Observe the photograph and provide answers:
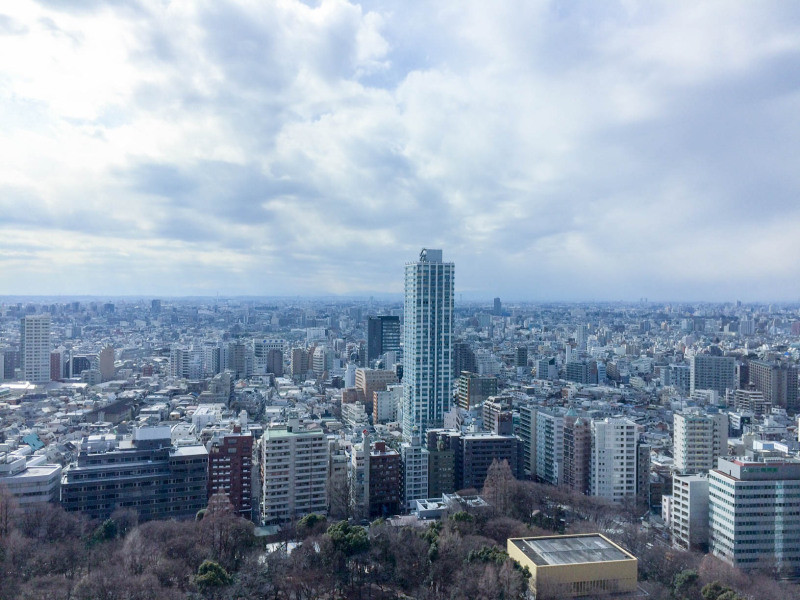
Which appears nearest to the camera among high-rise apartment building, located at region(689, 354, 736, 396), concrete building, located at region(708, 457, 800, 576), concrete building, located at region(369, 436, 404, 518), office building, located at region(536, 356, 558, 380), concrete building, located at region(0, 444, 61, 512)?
concrete building, located at region(708, 457, 800, 576)

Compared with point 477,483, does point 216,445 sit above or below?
above

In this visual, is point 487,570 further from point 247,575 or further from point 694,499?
point 694,499

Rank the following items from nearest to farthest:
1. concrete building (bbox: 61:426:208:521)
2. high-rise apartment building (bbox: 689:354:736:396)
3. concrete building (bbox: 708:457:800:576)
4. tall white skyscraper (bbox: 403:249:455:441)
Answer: concrete building (bbox: 708:457:800:576) → concrete building (bbox: 61:426:208:521) → tall white skyscraper (bbox: 403:249:455:441) → high-rise apartment building (bbox: 689:354:736:396)

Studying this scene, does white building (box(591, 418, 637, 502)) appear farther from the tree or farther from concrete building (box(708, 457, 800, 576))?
the tree

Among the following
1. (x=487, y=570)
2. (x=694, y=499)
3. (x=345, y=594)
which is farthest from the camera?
(x=694, y=499)

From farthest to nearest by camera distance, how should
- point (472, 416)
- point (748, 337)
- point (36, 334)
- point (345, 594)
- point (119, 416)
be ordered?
point (748, 337)
point (36, 334)
point (119, 416)
point (472, 416)
point (345, 594)

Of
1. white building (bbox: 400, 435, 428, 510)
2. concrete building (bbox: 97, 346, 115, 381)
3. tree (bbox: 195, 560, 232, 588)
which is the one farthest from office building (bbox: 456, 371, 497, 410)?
concrete building (bbox: 97, 346, 115, 381)

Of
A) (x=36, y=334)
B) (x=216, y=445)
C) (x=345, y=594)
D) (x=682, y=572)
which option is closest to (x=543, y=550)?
(x=682, y=572)

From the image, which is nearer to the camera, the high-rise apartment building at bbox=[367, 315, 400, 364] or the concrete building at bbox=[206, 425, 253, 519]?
the concrete building at bbox=[206, 425, 253, 519]
